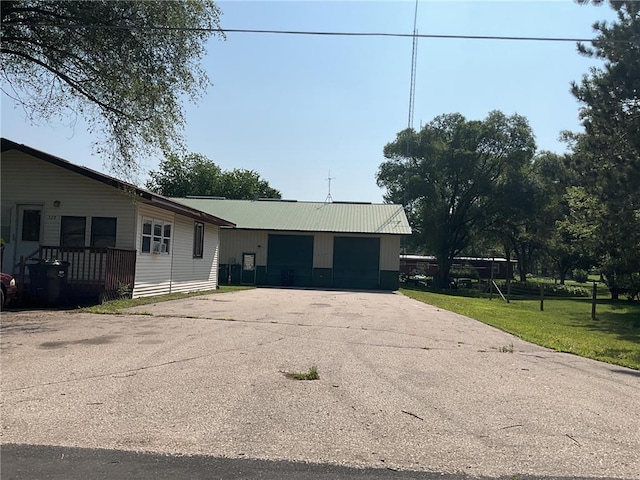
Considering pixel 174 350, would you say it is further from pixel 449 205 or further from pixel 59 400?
pixel 449 205

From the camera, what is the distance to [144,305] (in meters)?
15.8

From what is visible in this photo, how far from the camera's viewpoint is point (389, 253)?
112ft

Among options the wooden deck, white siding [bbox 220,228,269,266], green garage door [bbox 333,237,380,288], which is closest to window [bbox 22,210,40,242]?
the wooden deck

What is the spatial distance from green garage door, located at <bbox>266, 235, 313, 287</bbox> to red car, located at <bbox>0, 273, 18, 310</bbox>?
2134cm

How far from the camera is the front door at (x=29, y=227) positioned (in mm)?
17250

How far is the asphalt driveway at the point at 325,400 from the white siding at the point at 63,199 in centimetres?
716

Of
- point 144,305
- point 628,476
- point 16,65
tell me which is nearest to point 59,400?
point 628,476

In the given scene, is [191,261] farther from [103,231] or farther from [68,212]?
[68,212]

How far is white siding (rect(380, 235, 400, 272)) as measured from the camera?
3406 centimetres

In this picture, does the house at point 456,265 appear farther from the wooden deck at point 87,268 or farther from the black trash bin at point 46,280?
the black trash bin at point 46,280

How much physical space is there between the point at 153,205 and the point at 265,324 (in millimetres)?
7949

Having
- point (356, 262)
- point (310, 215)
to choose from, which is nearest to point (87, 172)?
point (356, 262)

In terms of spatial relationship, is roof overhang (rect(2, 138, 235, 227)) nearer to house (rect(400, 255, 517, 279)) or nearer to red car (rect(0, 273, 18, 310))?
red car (rect(0, 273, 18, 310))

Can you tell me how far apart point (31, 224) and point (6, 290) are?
447 centimetres
